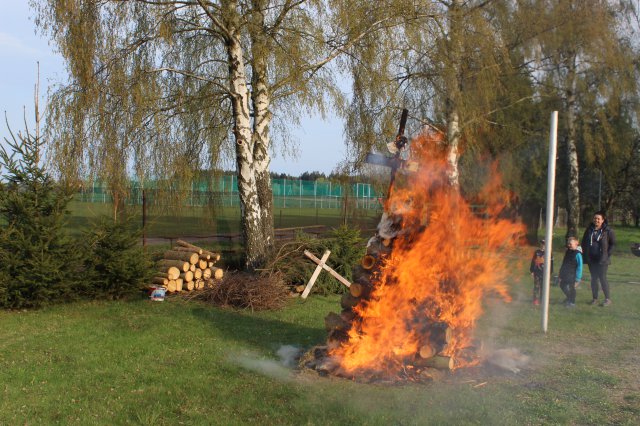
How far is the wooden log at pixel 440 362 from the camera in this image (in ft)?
21.9

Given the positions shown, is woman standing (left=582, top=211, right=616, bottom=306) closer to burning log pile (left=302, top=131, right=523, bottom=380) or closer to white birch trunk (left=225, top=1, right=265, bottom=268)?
burning log pile (left=302, top=131, right=523, bottom=380)

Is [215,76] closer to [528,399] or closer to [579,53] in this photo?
[528,399]

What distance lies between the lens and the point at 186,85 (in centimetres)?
1247

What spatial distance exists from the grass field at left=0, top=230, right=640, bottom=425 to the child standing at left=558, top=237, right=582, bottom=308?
3.96 feet

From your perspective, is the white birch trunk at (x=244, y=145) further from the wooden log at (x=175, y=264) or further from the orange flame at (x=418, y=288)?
the orange flame at (x=418, y=288)

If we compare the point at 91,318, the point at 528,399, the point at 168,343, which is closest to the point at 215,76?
the point at 91,318

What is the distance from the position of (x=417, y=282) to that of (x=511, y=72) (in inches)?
567

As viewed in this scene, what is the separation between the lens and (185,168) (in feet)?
40.0

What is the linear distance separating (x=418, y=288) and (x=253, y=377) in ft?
7.18

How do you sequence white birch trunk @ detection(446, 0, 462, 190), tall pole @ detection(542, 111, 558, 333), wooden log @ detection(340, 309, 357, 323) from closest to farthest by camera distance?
wooden log @ detection(340, 309, 357, 323), tall pole @ detection(542, 111, 558, 333), white birch trunk @ detection(446, 0, 462, 190)

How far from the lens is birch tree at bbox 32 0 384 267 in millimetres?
10680


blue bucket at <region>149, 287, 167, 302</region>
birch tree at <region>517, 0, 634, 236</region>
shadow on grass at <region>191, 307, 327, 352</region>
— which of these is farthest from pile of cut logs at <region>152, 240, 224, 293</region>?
birch tree at <region>517, 0, 634, 236</region>

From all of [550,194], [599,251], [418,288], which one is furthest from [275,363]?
[599,251]

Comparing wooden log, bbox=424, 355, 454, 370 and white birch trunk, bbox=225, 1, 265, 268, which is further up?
white birch trunk, bbox=225, 1, 265, 268
